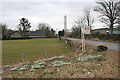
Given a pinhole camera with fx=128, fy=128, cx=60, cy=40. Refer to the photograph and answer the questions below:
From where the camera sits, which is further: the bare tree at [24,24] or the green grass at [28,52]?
the bare tree at [24,24]

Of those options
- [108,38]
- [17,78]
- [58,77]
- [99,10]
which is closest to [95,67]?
[58,77]

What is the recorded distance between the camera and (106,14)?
33.2 m

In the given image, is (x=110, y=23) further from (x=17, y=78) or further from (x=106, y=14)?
(x=17, y=78)

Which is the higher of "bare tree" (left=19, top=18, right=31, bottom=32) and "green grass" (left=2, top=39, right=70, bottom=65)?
"bare tree" (left=19, top=18, right=31, bottom=32)

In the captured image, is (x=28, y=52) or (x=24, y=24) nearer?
(x=28, y=52)

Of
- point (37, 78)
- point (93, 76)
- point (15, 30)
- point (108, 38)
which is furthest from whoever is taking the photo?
point (15, 30)

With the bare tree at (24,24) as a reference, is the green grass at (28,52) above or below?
below

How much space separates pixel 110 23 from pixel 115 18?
1.72m

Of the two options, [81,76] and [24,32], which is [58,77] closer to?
[81,76]

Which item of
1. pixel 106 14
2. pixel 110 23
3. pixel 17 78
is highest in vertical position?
pixel 106 14

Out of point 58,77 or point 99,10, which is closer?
point 58,77

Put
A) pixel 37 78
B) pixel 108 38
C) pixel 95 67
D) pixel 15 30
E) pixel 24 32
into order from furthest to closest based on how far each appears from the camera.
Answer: pixel 15 30
pixel 24 32
pixel 108 38
pixel 95 67
pixel 37 78

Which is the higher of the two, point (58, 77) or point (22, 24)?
point (22, 24)

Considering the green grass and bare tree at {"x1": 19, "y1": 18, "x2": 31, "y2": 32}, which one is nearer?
the green grass
